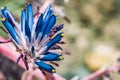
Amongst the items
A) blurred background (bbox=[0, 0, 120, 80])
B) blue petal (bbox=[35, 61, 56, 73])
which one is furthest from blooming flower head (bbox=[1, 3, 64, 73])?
blurred background (bbox=[0, 0, 120, 80])

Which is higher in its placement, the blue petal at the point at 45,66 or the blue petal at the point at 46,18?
the blue petal at the point at 46,18

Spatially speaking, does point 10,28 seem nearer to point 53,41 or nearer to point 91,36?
point 53,41

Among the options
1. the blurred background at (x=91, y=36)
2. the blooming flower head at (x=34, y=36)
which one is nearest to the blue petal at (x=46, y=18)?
the blooming flower head at (x=34, y=36)

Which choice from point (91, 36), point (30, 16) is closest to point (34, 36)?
point (30, 16)

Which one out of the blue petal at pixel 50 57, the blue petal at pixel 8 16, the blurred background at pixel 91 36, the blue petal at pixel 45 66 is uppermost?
the blurred background at pixel 91 36

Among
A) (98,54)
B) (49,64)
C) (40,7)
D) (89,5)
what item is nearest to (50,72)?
(49,64)

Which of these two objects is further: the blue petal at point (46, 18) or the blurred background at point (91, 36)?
the blurred background at point (91, 36)

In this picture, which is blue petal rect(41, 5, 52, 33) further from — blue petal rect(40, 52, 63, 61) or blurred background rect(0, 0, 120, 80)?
blurred background rect(0, 0, 120, 80)

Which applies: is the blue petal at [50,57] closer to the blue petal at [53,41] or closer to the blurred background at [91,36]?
the blue petal at [53,41]
